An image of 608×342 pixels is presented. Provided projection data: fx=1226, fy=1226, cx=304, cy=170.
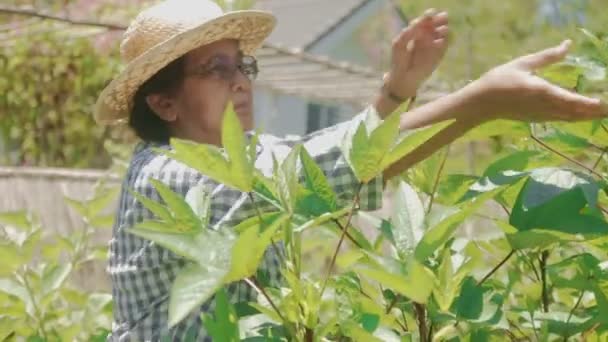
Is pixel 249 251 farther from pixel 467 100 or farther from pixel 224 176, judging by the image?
pixel 467 100

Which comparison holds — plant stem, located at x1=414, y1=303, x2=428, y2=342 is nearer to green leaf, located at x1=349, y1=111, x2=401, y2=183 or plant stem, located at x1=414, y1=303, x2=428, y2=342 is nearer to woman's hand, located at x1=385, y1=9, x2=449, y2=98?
green leaf, located at x1=349, y1=111, x2=401, y2=183

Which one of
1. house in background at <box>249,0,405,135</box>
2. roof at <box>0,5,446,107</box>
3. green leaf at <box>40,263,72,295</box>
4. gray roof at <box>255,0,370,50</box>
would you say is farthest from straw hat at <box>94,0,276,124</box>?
gray roof at <box>255,0,370,50</box>

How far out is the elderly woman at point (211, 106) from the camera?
1.24m

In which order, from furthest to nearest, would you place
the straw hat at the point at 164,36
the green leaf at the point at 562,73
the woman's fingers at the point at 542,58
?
the straw hat at the point at 164,36, the green leaf at the point at 562,73, the woman's fingers at the point at 542,58

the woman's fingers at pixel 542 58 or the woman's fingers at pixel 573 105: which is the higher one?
the woman's fingers at pixel 542 58

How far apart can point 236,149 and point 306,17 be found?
20.1 meters

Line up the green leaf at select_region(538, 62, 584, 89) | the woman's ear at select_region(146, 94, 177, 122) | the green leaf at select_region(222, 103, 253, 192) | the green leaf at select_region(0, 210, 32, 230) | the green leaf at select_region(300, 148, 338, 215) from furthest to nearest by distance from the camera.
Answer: the green leaf at select_region(0, 210, 32, 230) → the woman's ear at select_region(146, 94, 177, 122) → the green leaf at select_region(538, 62, 584, 89) → the green leaf at select_region(300, 148, 338, 215) → the green leaf at select_region(222, 103, 253, 192)

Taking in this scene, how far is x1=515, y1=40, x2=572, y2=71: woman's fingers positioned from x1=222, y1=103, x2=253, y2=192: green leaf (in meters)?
0.35

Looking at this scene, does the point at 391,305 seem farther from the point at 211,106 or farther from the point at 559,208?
the point at 211,106

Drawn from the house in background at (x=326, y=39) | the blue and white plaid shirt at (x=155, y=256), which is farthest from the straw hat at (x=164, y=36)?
the house in background at (x=326, y=39)

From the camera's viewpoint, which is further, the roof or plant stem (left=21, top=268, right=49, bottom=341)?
the roof

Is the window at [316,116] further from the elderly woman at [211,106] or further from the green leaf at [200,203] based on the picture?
the green leaf at [200,203]

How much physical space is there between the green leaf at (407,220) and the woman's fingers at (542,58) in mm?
200

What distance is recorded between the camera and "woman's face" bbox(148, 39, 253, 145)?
6.89ft
